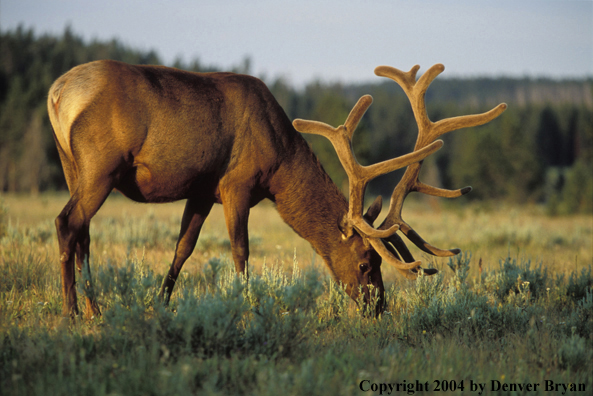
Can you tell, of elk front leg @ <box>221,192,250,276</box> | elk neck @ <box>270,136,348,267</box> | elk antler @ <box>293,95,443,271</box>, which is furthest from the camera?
Answer: elk neck @ <box>270,136,348,267</box>

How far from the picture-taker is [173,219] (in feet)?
45.0

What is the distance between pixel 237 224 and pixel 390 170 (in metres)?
1.75

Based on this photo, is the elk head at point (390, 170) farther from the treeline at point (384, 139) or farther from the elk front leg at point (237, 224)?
the treeline at point (384, 139)

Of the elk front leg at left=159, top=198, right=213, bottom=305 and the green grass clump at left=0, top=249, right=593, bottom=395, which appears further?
the elk front leg at left=159, top=198, right=213, bottom=305

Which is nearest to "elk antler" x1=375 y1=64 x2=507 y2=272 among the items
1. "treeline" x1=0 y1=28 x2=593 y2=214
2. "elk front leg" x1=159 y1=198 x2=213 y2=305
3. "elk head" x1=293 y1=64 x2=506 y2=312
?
"elk head" x1=293 y1=64 x2=506 y2=312

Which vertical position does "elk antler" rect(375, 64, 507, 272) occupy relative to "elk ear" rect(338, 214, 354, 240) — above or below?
above

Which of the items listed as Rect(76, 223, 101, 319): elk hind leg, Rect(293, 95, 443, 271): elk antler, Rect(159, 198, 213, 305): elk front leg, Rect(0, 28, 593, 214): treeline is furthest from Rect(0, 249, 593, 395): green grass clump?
Rect(0, 28, 593, 214): treeline

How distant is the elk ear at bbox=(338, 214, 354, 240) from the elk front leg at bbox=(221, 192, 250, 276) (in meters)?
1.06

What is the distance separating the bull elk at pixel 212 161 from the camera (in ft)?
13.9

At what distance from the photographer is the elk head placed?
4.89m

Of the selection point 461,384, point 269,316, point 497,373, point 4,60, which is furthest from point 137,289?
point 4,60

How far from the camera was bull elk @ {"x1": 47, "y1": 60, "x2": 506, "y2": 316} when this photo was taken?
425 centimetres

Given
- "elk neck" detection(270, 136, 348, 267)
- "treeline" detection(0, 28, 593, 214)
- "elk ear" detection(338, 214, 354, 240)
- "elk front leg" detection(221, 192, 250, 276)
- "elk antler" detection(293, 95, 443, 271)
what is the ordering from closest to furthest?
"elk front leg" detection(221, 192, 250, 276)
"elk antler" detection(293, 95, 443, 271)
"elk ear" detection(338, 214, 354, 240)
"elk neck" detection(270, 136, 348, 267)
"treeline" detection(0, 28, 593, 214)

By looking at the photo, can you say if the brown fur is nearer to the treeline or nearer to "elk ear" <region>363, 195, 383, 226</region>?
"elk ear" <region>363, 195, 383, 226</region>
